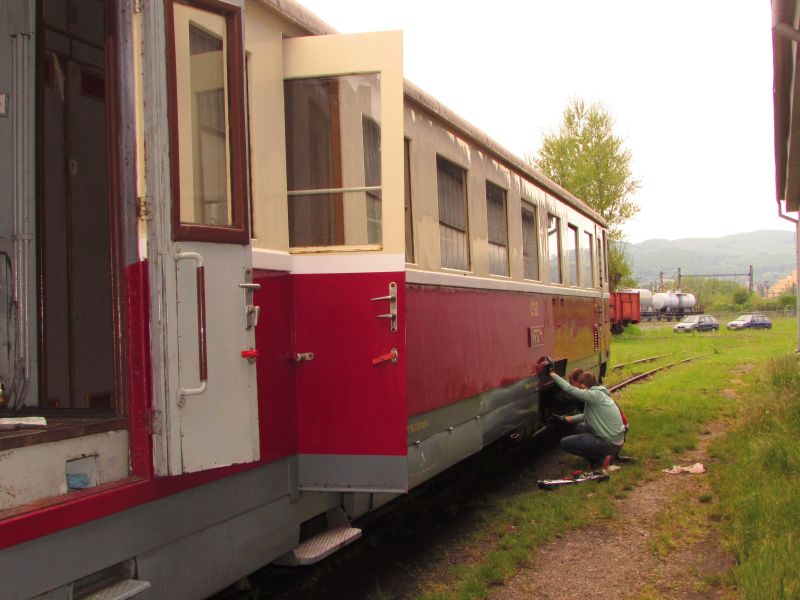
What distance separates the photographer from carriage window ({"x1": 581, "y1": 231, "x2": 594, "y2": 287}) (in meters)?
11.2

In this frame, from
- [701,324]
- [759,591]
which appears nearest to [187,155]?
[759,591]

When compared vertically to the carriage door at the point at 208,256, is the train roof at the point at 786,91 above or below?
above

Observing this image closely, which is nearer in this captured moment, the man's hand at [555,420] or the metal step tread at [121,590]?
the metal step tread at [121,590]

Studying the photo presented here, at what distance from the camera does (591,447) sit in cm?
824

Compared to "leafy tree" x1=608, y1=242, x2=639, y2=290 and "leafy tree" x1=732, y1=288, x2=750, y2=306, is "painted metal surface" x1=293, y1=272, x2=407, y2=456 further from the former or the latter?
"leafy tree" x1=732, y1=288, x2=750, y2=306

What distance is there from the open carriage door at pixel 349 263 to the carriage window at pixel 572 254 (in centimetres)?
628

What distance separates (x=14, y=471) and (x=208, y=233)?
47.1 inches

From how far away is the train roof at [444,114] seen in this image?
4.36 metres

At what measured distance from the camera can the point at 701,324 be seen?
52.0m

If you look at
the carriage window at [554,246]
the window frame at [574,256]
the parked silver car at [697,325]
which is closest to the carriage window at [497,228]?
the carriage window at [554,246]

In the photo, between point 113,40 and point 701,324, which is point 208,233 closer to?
point 113,40

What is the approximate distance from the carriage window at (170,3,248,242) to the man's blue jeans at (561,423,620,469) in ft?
18.4

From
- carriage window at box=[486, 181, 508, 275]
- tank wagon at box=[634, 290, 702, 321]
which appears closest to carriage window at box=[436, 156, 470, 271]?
Result: carriage window at box=[486, 181, 508, 275]

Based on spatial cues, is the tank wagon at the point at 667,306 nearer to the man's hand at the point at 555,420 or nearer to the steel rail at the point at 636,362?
the steel rail at the point at 636,362
